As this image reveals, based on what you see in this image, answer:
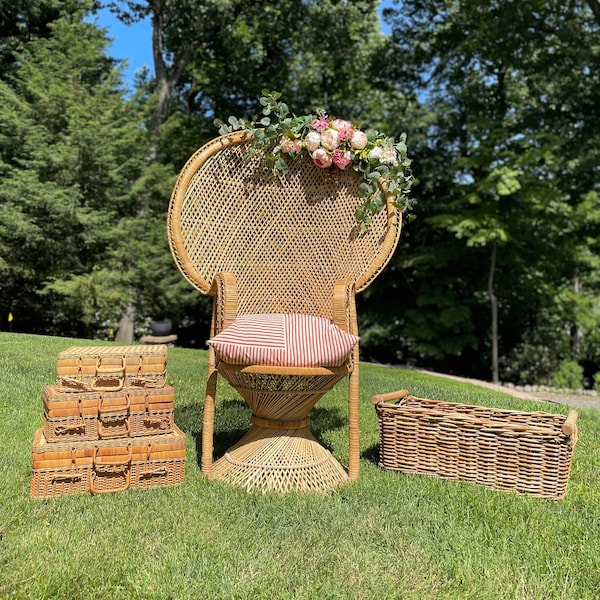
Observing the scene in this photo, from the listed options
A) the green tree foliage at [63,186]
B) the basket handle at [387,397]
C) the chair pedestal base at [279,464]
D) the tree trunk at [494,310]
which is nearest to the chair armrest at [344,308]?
the basket handle at [387,397]

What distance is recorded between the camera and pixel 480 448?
245 centimetres

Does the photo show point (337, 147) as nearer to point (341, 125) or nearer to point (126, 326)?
point (341, 125)

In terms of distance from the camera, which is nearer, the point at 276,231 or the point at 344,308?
the point at 344,308

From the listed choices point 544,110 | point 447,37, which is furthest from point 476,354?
point 447,37

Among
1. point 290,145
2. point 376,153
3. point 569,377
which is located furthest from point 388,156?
point 569,377

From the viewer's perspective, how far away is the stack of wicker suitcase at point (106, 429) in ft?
6.93

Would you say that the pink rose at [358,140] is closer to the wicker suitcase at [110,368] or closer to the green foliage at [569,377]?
the wicker suitcase at [110,368]

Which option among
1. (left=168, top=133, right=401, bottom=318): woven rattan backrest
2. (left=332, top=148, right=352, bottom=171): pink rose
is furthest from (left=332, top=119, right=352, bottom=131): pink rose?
(left=168, top=133, right=401, bottom=318): woven rattan backrest

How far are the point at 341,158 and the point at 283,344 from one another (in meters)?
1.01

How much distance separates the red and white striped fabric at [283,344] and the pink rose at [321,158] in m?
0.82

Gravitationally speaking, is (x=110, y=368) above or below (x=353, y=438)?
above

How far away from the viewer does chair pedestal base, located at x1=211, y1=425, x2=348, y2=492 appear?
2.31 m

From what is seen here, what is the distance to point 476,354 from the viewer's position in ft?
34.9

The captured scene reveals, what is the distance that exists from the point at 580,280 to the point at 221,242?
9.47 meters
